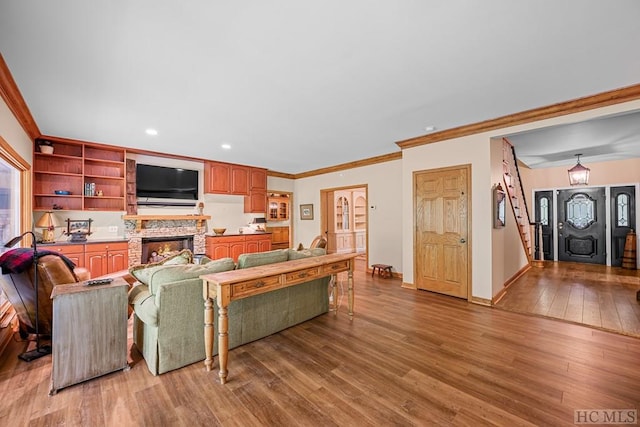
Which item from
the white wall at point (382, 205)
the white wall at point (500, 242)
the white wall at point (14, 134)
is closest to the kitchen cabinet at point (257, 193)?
the white wall at point (382, 205)

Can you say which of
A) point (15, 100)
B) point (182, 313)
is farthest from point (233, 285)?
point (15, 100)

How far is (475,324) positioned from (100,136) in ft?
19.4

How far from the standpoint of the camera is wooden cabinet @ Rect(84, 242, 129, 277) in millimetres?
4231

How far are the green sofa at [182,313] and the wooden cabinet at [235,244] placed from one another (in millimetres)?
2979

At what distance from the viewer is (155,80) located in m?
2.42

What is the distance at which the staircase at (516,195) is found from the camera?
4.54 m

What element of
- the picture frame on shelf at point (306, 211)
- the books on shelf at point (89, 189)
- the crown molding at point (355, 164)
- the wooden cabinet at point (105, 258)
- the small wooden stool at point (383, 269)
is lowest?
the small wooden stool at point (383, 269)

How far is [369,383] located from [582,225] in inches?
303

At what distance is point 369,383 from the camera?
1999 mm

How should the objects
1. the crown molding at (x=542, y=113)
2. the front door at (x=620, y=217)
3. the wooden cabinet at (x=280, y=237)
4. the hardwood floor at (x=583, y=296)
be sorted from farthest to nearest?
1. the wooden cabinet at (x=280, y=237)
2. the front door at (x=620, y=217)
3. the hardwood floor at (x=583, y=296)
4. the crown molding at (x=542, y=113)

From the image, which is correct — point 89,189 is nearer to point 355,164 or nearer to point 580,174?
point 355,164

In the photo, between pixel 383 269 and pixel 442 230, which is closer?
pixel 442 230

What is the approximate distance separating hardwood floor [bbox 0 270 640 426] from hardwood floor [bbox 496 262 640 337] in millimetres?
401

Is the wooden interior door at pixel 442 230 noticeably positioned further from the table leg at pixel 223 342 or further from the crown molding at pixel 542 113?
the table leg at pixel 223 342
